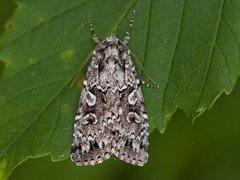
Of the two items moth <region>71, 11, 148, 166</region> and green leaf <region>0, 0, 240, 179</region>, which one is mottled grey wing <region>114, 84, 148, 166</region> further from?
green leaf <region>0, 0, 240, 179</region>

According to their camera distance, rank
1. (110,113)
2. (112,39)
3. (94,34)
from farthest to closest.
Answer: (110,113)
(112,39)
(94,34)

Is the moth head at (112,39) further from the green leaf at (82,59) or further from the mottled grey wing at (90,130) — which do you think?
the mottled grey wing at (90,130)

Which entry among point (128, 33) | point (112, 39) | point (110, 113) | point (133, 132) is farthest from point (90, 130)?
point (128, 33)

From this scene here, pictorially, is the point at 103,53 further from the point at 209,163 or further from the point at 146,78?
the point at 209,163

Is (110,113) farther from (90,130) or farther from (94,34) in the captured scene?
(94,34)

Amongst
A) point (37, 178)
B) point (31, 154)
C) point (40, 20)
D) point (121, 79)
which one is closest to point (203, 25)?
point (121, 79)

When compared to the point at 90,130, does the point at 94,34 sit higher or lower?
higher

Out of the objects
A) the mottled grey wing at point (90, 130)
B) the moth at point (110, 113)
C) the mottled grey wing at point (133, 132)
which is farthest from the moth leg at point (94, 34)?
the mottled grey wing at point (133, 132)

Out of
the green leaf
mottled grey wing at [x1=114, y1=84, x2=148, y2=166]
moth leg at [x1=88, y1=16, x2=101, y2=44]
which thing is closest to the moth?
mottled grey wing at [x1=114, y1=84, x2=148, y2=166]
